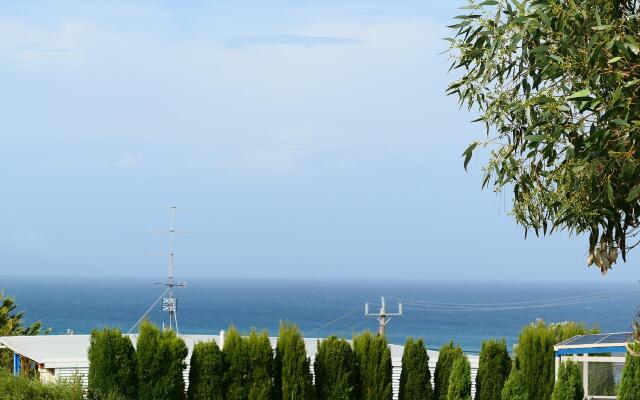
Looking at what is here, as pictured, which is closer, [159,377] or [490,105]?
[490,105]

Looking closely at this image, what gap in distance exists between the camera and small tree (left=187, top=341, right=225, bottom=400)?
18.2 meters

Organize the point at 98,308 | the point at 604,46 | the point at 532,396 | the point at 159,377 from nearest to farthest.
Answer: the point at 604,46 → the point at 159,377 → the point at 532,396 → the point at 98,308

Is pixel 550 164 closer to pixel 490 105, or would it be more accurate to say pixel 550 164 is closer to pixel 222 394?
pixel 490 105

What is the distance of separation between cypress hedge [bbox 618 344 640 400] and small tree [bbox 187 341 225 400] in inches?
273

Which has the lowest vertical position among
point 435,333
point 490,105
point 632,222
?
point 435,333

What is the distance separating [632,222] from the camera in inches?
407

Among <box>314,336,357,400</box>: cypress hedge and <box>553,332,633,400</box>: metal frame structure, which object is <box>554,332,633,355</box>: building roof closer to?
<box>553,332,633,400</box>: metal frame structure

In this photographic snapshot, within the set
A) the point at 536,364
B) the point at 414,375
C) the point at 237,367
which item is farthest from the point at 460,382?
the point at 237,367

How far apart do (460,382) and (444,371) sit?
726 mm

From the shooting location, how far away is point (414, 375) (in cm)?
1952

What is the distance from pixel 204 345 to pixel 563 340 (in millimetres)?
6989

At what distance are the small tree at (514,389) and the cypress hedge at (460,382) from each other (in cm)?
67

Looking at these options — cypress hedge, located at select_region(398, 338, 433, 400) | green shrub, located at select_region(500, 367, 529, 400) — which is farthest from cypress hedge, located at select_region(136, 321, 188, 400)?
green shrub, located at select_region(500, 367, 529, 400)

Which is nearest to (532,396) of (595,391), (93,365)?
(595,391)
